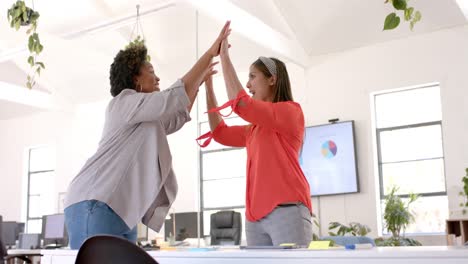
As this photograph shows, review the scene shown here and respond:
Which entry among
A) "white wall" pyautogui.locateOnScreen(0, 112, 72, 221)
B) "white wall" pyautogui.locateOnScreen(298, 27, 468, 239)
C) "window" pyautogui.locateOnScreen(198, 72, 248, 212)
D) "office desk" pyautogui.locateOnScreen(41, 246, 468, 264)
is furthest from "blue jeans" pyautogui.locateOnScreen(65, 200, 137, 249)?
"white wall" pyautogui.locateOnScreen(0, 112, 72, 221)

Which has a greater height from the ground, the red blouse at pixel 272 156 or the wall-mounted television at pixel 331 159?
the wall-mounted television at pixel 331 159

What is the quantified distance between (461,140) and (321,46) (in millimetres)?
2392

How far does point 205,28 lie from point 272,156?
7432 millimetres

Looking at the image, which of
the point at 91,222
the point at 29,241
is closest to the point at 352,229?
the point at 29,241

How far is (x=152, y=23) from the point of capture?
9.63 m

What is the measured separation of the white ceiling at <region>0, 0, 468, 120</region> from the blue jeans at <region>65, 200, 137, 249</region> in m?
6.01

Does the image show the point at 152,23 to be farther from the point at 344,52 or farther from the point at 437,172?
the point at 437,172

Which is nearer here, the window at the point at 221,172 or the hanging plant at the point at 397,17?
the hanging plant at the point at 397,17

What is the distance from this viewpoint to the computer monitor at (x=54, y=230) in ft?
25.4

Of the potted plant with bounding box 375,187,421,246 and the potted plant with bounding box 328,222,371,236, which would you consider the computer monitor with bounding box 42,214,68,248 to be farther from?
the potted plant with bounding box 375,187,421,246

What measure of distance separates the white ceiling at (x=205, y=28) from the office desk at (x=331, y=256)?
21.4 ft

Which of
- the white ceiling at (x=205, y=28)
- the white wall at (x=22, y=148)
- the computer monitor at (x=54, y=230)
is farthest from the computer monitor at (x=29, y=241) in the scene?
the white wall at (x=22, y=148)

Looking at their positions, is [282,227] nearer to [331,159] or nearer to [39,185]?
[331,159]

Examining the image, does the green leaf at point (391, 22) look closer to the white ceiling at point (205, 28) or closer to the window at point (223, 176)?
the white ceiling at point (205, 28)
